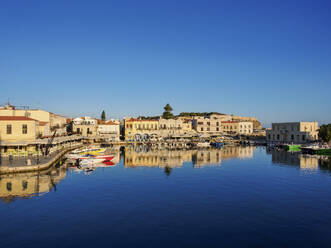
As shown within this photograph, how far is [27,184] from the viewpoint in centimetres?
2859

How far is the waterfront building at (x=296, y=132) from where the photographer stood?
90.1 m

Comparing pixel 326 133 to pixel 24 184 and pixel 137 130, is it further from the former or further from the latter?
pixel 24 184

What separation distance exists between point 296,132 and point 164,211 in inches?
3298

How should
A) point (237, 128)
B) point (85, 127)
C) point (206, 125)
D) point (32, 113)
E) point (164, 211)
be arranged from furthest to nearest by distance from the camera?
1. point (237, 128)
2. point (206, 125)
3. point (85, 127)
4. point (32, 113)
5. point (164, 211)

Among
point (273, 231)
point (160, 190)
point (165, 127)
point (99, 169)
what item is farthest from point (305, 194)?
point (165, 127)

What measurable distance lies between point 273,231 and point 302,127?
83.5 meters

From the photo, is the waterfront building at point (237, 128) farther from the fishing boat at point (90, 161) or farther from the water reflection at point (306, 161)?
the fishing boat at point (90, 161)

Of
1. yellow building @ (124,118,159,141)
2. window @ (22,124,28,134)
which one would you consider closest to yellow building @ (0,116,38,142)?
window @ (22,124,28,134)

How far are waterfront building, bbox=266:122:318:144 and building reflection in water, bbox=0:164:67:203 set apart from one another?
80084mm

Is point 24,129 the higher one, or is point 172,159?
point 24,129

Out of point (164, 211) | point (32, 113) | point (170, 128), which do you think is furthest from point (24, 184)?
point (170, 128)

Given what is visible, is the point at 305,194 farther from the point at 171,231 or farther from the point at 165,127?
the point at 165,127

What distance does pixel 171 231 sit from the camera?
1692 cm

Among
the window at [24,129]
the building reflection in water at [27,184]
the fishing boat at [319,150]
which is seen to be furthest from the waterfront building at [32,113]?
the fishing boat at [319,150]
